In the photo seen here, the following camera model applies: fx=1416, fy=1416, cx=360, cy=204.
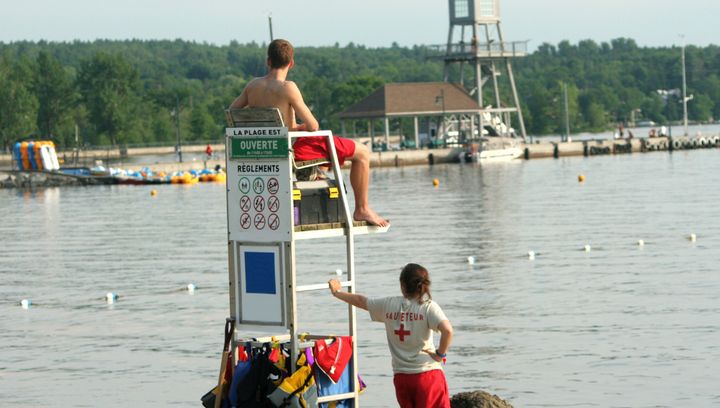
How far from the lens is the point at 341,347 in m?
11.5

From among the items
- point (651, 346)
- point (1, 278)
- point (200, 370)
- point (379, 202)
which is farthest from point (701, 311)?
point (379, 202)

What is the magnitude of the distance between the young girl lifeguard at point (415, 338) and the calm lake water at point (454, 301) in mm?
4886

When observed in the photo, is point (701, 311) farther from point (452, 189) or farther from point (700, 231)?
point (452, 189)

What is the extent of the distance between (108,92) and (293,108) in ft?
575

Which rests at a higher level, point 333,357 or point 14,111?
point 14,111

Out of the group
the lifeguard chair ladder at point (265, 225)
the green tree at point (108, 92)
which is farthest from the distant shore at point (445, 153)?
the lifeguard chair ladder at point (265, 225)

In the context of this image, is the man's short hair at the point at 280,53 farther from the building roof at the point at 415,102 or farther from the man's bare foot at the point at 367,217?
the building roof at the point at 415,102

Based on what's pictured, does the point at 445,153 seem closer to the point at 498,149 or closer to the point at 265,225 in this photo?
the point at 498,149

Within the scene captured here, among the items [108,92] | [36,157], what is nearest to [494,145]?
[36,157]

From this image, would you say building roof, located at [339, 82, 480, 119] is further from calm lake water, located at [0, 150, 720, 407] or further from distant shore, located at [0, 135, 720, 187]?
calm lake water, located at [0, 150, 720, 407]

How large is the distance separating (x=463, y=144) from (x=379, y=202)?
6239 cm

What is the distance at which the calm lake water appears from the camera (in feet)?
56.2

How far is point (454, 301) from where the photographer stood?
24.7 metres

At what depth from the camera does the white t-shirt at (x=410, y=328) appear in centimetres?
1080
